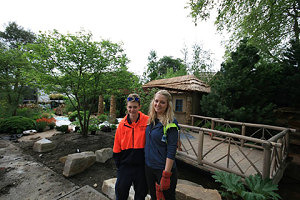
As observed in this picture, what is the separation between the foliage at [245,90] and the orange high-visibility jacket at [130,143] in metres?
5.92

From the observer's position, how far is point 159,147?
5.28 ft

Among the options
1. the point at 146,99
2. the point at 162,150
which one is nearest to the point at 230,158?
the point at 162,150

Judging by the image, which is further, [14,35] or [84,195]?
[14,35]

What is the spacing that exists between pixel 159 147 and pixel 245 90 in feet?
22.2

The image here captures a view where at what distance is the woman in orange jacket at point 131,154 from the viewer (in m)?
1.77

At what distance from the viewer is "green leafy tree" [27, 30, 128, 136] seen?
4340 millimetres

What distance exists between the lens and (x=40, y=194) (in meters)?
2.59

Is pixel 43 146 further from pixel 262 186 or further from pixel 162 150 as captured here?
pixel 262 186

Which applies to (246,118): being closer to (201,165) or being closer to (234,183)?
(201,165)

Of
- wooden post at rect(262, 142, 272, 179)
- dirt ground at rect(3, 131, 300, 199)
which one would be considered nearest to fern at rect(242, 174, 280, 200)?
wooden post at rect(262, 142, 272, 179)

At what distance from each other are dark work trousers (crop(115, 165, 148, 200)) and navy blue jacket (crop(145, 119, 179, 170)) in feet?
0.94

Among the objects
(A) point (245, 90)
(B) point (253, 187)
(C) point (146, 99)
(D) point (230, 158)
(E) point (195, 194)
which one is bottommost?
(D) point (230, 158)

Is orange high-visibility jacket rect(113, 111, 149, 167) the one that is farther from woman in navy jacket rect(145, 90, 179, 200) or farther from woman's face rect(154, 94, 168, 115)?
woman's face rect(154, 94, 168, 115)

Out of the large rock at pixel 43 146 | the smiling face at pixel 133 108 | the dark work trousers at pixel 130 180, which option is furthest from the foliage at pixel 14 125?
the smiling face at pixel 133 108
